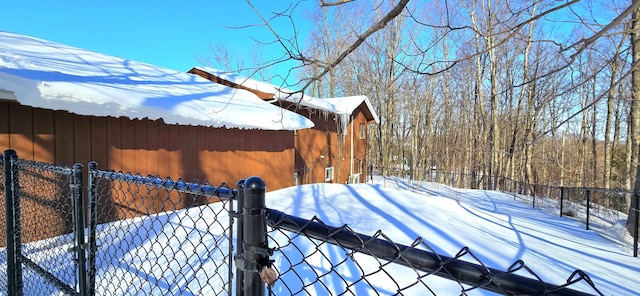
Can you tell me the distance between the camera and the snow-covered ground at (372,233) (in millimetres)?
2717

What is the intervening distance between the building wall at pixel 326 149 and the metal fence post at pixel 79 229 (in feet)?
33.2

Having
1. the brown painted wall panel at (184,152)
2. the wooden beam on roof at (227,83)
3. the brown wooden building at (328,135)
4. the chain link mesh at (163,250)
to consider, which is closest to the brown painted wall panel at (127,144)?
the chain link mesh at (163,250)

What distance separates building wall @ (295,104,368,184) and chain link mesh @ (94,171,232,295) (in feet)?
20.5

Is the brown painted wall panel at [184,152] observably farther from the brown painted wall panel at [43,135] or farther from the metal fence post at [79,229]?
the metal fence post at [79,229]

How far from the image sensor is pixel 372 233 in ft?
14.1

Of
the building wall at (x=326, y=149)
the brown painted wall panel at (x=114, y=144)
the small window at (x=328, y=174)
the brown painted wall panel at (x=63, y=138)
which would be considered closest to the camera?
the brown painted wall panel at (x=63, y=138)

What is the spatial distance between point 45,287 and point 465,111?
80.3 ft

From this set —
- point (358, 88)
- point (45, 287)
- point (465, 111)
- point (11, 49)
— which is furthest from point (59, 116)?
point (465, 111)

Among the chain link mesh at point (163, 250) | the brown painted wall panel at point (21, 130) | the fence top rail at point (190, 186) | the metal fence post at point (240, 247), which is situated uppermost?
the brown painted wall panel at point (21, 130)

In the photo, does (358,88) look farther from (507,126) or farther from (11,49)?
(11,49)

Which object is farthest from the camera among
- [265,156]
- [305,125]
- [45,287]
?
[305,125]

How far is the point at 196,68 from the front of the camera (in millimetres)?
12281

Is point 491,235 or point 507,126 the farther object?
point 507,126

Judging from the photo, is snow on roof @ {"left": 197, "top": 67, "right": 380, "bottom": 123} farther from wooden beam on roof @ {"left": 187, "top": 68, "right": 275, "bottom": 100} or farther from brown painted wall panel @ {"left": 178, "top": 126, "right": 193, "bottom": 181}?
brown painted wall panel @ {"left": 178, "top": 126, "right": 193, "bottom": 181}
